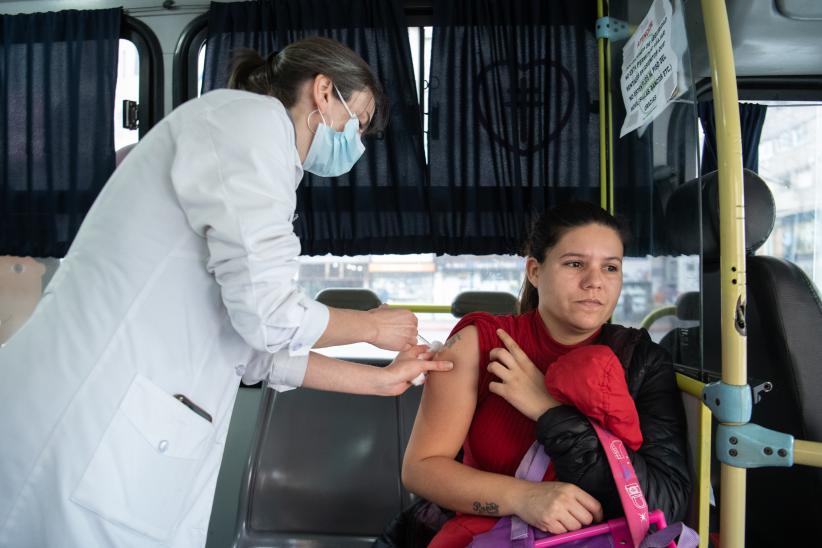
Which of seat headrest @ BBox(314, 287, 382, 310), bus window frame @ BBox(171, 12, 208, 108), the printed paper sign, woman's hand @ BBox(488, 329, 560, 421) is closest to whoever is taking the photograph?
woman's hand @ BBox(488, 329, 560, 421)

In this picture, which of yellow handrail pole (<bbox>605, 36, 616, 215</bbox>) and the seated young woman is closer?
the seated young woman

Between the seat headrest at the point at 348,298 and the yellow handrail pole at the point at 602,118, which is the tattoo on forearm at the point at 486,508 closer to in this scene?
the seat headrest at the point at 348,298

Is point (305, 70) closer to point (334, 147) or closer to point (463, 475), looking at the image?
point (334, 147)

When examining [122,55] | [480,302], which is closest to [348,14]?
[122,55]

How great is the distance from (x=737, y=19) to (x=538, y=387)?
5.67ft

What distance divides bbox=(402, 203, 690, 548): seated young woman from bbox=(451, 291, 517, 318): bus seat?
756 millimetres

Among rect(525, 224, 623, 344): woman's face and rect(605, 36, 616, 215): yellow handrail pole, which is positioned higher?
rect(605, 36, 616, 215): yellow handrail pole

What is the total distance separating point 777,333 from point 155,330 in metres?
1.63

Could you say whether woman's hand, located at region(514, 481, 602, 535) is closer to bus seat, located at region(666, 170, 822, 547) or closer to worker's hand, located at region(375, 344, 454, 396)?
worker's hand, located at region(375, 344, 454, 396)

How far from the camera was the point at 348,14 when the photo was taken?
9.94 ft

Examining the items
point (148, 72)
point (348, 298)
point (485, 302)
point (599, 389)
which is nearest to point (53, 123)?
point (148, 72)

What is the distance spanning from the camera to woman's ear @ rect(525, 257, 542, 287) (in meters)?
1.90

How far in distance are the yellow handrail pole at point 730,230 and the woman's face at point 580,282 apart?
36cm

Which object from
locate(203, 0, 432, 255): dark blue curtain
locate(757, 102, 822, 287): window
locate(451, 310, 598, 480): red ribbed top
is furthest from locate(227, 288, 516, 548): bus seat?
locate(757, 102, 822, 287): window
